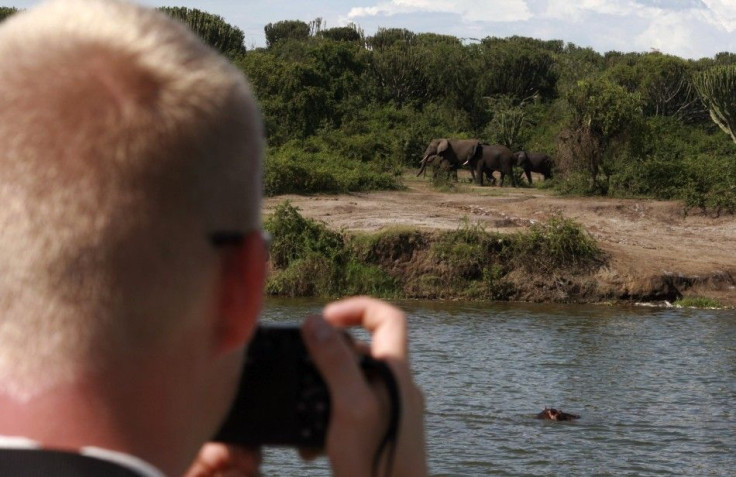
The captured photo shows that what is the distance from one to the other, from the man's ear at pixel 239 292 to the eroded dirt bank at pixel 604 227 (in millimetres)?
19229

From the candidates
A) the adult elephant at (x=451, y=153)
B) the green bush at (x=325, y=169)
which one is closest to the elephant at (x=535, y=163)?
the adult elephant at (x=451, y=153)

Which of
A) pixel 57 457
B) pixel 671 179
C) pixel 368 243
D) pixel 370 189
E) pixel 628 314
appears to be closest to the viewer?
pixel 57 457

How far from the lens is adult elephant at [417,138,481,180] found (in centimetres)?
2906

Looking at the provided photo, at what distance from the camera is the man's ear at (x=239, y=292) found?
953 millimetres

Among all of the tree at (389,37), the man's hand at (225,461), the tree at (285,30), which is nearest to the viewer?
the man's hand at (225,461)

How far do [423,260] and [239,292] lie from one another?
63.4 feet

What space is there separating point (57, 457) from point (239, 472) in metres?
0.27

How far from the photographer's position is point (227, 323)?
37.6 inches

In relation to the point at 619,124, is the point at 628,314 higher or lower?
lower

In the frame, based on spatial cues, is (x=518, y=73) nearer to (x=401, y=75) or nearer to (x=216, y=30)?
(x=401, y=75)

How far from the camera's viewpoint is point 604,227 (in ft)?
72.8

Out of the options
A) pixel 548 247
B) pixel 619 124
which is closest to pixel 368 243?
pixel 548 247

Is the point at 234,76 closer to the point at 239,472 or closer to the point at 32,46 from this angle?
the point at 32,46

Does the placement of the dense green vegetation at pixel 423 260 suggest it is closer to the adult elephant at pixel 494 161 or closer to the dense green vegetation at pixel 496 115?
the dense green vegetation at pixel 496 115
